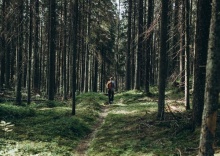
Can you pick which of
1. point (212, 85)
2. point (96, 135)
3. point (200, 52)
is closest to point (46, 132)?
point (96, 135)

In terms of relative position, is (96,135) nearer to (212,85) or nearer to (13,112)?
(13,112)

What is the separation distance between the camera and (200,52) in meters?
10.4

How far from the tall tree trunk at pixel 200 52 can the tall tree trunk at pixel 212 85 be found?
12.7ft

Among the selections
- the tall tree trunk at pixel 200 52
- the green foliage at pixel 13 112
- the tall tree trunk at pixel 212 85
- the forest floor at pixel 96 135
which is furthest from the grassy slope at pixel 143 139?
the green foliage at pixel 13 112

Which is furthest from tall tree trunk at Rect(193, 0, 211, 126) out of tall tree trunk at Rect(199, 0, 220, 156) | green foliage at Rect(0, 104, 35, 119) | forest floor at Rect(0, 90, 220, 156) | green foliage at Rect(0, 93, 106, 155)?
green foliage at Rect(0, 104, 35, 119)

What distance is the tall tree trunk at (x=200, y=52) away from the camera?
1025 centimetres

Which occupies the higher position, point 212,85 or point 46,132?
point 212,85

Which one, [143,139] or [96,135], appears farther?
[96,135]

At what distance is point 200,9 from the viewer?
34.1ft

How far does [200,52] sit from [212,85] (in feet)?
14.0

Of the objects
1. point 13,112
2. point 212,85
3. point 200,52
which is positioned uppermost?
point 200,52

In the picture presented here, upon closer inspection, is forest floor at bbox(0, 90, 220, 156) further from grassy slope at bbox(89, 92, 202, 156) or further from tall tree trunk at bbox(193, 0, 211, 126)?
tall tree trunk at bbox(193, 0, 211, 126)

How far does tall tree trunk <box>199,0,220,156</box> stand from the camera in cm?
634

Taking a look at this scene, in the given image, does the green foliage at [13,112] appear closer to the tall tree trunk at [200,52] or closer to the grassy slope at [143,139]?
the grassy slope at [143,139]
